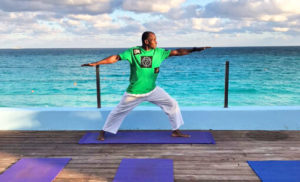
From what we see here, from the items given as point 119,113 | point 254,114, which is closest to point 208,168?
point 119,113

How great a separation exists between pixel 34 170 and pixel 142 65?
4.82 ft

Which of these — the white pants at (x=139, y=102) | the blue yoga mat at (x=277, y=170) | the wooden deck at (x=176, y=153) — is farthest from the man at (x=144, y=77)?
the blue yoga mat at (x=277, y=170)

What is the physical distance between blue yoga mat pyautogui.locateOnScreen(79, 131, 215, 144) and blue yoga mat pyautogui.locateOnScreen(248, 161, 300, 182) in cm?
72

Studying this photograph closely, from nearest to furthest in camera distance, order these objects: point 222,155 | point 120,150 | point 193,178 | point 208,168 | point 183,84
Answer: point 193,178 < point 208,168 < point 222,155 < point 120,150 < point 183,84

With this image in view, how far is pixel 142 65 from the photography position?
3057 millimetres

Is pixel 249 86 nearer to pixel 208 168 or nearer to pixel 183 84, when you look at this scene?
pixel 183 84

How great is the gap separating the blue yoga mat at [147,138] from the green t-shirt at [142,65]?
0.57 metres

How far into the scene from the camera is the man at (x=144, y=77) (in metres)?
3.05

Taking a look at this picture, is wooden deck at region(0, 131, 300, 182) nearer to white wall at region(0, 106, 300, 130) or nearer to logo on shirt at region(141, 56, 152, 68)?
white wall at region(0, 106, 300, 130)

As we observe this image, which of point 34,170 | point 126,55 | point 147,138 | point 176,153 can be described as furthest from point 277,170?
point 34,170

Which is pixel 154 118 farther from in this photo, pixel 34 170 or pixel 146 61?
pixel 34 170

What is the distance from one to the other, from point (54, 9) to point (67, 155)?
47043mm

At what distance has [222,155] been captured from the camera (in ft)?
9.19

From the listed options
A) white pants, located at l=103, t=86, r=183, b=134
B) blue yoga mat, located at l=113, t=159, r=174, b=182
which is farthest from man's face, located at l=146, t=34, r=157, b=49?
blue yoga mat, located at l=113, t=159, r=174, b=182
